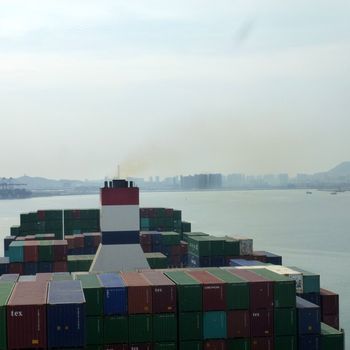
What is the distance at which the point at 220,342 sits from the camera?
2328 cm

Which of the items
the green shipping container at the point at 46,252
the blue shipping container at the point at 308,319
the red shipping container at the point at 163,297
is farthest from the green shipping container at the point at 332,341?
the green shipping container at the point at 46,252

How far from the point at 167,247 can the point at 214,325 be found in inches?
1021

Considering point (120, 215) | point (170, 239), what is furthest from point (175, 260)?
point (120, 215)

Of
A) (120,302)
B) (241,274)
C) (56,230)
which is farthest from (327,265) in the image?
(120,302)

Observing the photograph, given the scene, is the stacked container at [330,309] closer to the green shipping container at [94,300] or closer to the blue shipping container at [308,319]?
the blue shipping container at [308,319]

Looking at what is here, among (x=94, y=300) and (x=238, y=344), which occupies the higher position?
(x=94, y=300)

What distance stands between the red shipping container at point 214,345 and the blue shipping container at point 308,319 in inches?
141

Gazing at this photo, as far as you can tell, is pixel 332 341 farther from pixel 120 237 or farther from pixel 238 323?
pixel 120 237

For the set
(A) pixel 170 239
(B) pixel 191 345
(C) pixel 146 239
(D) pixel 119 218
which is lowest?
(B) pixel 191 345

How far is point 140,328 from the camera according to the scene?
73.6 ft

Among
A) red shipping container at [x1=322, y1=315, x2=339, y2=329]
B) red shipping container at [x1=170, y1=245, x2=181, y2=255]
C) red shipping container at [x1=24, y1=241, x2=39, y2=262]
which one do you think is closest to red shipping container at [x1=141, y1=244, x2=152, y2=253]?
red shipping container at [x1=170, y1=245, x2=181, y2=255]

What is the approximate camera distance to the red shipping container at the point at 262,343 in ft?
77.3

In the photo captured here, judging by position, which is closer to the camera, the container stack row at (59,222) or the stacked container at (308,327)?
the stacked container at (308,327)

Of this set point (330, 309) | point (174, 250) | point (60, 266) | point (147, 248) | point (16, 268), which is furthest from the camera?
point (174, 250)
